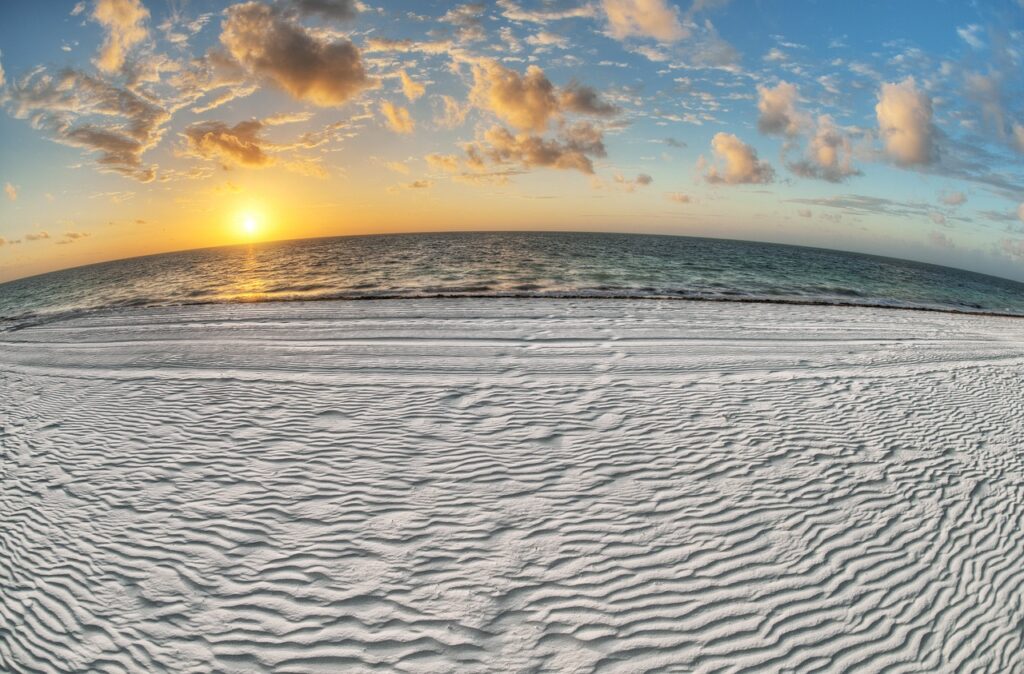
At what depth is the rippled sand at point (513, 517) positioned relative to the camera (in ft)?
16.2

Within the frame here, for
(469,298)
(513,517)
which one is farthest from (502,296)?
(513,517)

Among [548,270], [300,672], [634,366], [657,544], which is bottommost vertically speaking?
[300,672]

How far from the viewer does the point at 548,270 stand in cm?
3706

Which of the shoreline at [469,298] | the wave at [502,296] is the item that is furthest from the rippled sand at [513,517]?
the wave at [502,296]

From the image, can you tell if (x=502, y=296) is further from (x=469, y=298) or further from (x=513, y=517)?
(x=513, y=517)

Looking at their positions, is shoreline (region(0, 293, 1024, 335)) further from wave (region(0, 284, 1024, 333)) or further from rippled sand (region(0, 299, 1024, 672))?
rippled sand (region(0, 299, 1024, 672))

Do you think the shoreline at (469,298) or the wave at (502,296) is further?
the wave at (502,296)

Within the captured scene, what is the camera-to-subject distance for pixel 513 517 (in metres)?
6.59

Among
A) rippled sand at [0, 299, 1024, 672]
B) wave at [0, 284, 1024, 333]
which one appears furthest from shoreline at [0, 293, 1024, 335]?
rippled sand at [0, 299, 1024, 672]

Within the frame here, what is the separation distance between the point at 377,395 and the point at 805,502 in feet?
26.5

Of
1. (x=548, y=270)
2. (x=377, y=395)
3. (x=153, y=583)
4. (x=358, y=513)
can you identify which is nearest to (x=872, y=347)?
(x=377, y=395)

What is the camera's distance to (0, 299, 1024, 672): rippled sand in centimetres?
495

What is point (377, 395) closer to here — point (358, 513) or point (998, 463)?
point (358, 513)

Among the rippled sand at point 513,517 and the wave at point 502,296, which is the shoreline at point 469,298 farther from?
the rippled sand at point 513,517
